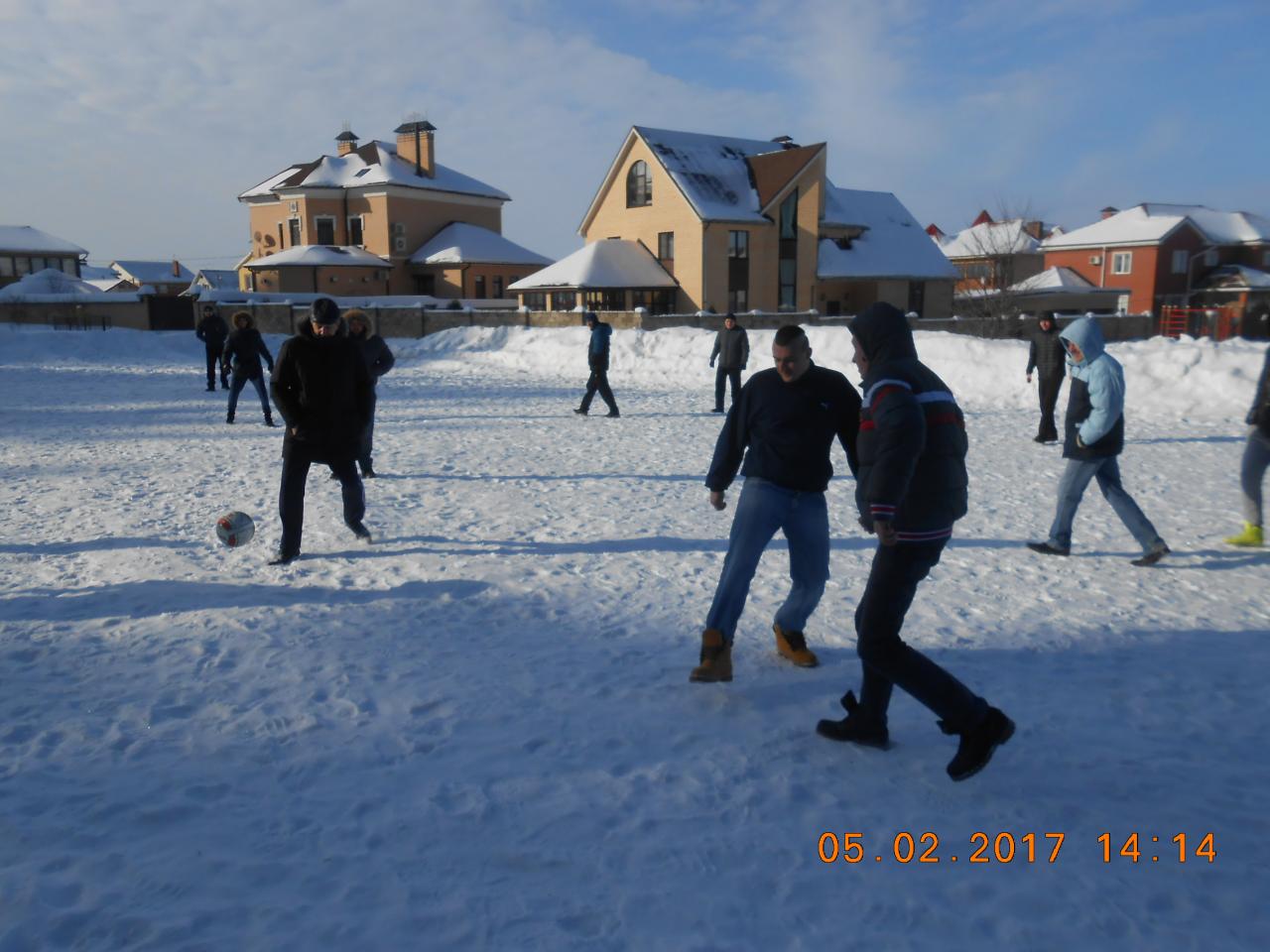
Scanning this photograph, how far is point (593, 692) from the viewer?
462 centimetres

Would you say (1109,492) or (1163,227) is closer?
(1109,492)

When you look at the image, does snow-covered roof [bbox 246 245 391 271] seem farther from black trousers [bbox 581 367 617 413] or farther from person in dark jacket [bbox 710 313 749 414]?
person in dark jacket [bbox 710 313 749 414]

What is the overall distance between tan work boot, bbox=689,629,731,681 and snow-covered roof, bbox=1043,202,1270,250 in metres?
60.5

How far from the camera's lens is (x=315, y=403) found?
6.54 meters

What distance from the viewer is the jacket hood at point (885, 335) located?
3.69m

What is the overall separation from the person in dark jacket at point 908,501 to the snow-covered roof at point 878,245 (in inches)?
A: 1707

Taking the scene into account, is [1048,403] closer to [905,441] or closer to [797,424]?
[797,424]

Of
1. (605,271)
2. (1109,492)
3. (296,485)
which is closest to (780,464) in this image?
(1109,492)

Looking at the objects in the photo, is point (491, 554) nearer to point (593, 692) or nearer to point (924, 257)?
point (593, 692)

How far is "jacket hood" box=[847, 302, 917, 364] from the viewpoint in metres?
3.69

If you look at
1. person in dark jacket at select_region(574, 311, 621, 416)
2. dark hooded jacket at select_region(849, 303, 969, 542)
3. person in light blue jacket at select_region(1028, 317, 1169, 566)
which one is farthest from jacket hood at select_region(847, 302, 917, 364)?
person in dark jacket at select_region(574, 311, 621, 416)
